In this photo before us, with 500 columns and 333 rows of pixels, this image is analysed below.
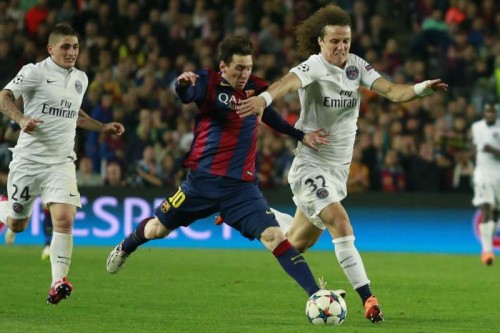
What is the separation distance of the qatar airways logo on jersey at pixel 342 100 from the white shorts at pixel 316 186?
53cm

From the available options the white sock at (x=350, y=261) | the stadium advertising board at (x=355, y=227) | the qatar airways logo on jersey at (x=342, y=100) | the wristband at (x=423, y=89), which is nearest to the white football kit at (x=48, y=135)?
the qatar airways logo on jersey at (x=342, y=100)

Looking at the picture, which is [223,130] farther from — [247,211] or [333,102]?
[333,102]

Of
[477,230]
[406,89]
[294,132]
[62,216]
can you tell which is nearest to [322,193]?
[294,132]

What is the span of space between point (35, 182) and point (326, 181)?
2653 millimetres

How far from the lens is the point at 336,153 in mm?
10039

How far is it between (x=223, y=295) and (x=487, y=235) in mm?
6537

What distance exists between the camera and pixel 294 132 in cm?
985

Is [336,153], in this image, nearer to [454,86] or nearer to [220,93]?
[220,93]

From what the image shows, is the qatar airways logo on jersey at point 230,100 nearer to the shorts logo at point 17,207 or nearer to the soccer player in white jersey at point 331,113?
the soccer player in white jersey at point 331,113

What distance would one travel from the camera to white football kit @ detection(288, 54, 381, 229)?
9789 millimetres

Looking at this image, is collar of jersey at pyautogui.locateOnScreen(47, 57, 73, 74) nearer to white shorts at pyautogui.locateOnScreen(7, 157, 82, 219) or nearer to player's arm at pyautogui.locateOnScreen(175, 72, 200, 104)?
white shorts at pyautogui.locateOnScreen(7, 157, 82, 219)

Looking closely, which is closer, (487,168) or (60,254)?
(60,254)

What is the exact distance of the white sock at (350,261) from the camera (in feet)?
30.8

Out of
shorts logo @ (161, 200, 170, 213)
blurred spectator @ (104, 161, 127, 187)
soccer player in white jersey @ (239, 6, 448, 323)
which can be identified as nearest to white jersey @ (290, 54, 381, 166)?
soccer player in white jersey @ (239, 6, 448, 323)
